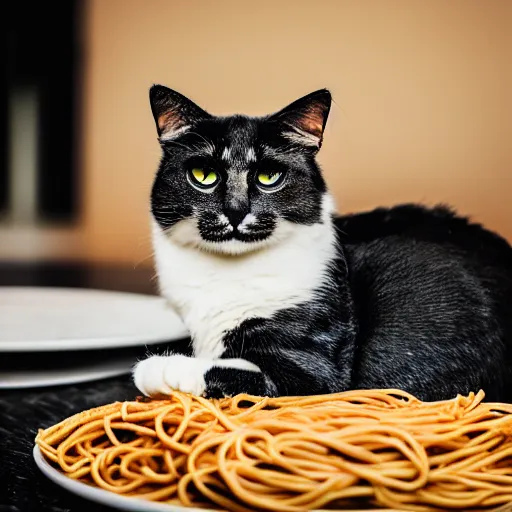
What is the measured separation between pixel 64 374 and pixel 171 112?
18.8 inches

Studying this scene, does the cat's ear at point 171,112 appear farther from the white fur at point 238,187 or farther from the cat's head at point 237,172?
the white fur at point 238,187

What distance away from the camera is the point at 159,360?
0.92 metres

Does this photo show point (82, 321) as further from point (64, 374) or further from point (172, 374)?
point (172, 374)

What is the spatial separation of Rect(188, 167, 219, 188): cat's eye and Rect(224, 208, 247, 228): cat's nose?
5 centimetres

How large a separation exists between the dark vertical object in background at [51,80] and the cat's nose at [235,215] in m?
2.81

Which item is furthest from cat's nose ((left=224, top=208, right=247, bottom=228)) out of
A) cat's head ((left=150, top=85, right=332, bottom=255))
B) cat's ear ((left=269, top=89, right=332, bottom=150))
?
cat's ear ((left=269, top=89, right=332, bottom=150))

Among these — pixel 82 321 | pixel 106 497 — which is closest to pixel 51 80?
pixel 82 321

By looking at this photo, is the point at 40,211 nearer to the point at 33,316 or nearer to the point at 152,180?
the point at 33,316

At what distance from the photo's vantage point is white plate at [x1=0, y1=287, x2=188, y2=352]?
109 centimetres

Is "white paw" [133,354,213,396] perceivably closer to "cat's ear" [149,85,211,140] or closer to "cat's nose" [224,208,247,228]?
"cat's nose" [224,208,247,228]

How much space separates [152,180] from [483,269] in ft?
1.66

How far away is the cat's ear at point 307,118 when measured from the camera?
97cm

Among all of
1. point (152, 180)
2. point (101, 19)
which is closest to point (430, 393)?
point (152, 180)

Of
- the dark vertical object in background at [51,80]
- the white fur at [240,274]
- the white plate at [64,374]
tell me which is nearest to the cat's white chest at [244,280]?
the white fur at [240,274]
